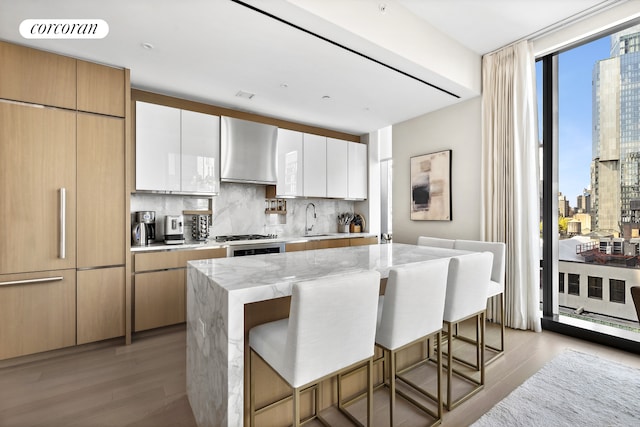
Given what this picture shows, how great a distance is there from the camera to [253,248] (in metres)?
3.56

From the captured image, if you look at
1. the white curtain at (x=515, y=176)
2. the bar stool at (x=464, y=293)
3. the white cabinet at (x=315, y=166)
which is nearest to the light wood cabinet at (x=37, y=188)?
the white cabinet at (x=315, y=166)

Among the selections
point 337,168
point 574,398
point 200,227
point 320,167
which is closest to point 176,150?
point 200,227

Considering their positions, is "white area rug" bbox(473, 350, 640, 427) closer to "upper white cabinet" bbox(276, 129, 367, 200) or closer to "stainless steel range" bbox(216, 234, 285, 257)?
"stainless steel range" bbox(216, 234, 285, 257)

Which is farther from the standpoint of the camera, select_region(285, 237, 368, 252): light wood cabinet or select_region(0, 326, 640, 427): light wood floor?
select_region(285, 237, 368, 252): light wood cabinet

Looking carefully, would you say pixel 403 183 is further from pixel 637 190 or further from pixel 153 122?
pixel 153 122

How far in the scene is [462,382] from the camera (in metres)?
2.04

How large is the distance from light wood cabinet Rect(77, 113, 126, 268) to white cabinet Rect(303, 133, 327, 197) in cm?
231

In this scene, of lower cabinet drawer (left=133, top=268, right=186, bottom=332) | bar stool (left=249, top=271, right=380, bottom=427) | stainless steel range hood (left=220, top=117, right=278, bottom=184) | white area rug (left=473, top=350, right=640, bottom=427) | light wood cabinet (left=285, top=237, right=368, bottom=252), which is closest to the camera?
bar stool (left=249, top=271, right=380, bottom=427)

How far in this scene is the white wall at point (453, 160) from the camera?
3.49m

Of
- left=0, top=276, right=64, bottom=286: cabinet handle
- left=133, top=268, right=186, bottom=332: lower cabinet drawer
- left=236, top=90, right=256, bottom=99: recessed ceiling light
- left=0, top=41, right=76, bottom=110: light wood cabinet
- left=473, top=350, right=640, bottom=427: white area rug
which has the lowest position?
left=473, top=350, right=640, bottom=427: white area rug

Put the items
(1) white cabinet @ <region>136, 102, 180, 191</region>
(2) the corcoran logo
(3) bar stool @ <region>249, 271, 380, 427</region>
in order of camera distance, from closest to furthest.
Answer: (3) bar stool @ <region>249, 271, 380, 427</region> → (2) the corcoran logo → (1) white cabinet @ <region>136, 102, 180, 191</region>

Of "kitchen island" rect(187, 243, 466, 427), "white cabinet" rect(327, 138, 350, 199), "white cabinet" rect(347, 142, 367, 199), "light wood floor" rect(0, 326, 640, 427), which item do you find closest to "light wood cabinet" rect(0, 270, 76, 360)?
"light wood floor" rect(0, 326, 640, 427)

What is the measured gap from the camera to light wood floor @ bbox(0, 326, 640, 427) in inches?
68.1

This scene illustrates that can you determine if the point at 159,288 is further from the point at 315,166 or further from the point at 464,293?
the point at 464,293
